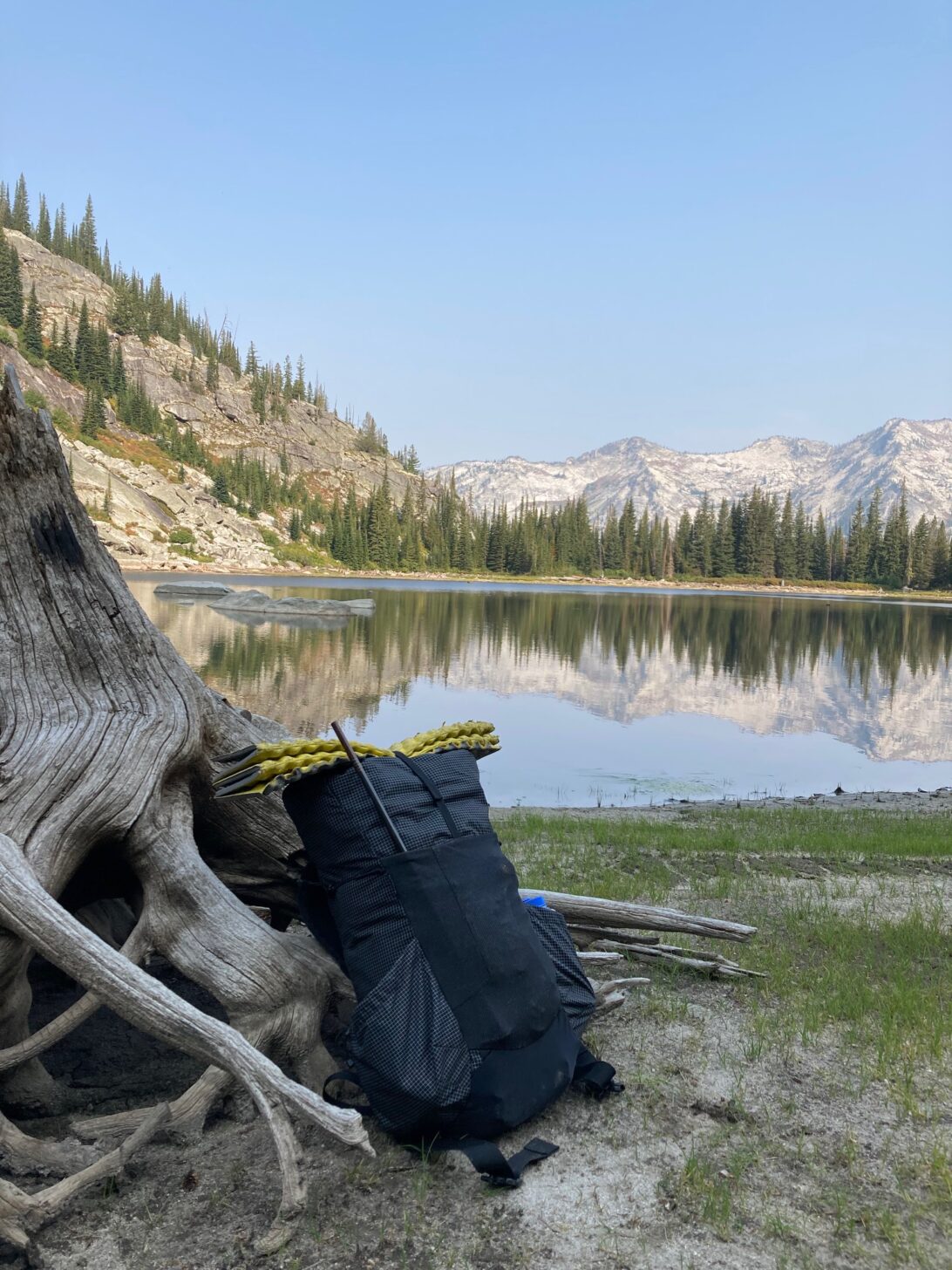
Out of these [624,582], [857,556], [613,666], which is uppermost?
[857,556]

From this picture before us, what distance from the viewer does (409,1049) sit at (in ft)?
12.0

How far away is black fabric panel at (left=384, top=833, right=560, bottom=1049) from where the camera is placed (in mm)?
3736

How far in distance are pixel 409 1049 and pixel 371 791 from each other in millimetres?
1080

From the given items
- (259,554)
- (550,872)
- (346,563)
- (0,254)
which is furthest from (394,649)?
(0,254)

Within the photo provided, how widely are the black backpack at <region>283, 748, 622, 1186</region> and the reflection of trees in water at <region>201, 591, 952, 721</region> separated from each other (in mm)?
20632

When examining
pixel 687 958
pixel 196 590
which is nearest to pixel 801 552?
pixel 196 590

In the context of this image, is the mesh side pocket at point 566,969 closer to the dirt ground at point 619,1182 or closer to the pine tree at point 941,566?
the dirt ground at point 619,1182

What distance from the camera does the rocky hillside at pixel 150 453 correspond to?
11531cm

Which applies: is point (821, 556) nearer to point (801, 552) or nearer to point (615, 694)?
point (801, 552)

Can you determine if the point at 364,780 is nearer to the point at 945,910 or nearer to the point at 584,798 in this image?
the point at 945,910

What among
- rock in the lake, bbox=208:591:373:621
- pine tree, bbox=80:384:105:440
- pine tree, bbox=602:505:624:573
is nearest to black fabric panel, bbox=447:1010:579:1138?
rock in the lake, bbox=208:591:373:621

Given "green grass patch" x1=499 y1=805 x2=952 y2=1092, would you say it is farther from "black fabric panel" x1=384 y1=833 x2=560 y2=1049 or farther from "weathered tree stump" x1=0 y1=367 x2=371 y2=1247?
"weathered tree stump" x1=0 y1=367 x2=371 y2=1247

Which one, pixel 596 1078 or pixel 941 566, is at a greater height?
pixel 941 566

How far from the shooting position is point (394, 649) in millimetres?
39531
